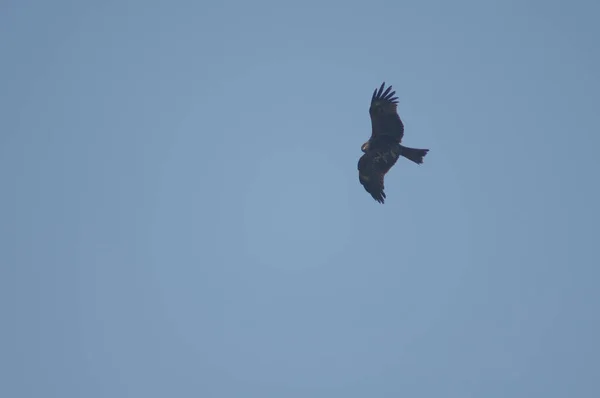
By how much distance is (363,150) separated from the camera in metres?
24.5

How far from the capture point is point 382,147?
2423cm

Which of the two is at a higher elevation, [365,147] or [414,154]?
[365,147]

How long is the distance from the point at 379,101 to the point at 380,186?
10.6 feet

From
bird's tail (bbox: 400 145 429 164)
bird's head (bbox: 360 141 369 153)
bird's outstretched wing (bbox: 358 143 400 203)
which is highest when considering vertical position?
bird's head (bbox: 360 141 369 153)

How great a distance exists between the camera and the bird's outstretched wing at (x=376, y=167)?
24.4 meters

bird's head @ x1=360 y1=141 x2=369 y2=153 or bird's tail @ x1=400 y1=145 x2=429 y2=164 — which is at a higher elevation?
bird's head @ x1=360 y1=141 x2=369 y2=153

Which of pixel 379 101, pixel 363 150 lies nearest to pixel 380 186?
pixel 363 150

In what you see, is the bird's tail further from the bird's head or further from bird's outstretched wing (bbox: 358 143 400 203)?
the bird's head

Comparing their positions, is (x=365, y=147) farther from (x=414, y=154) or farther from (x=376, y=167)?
(x=414, y=154)

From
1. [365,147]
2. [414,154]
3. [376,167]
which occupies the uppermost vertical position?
[365,147]

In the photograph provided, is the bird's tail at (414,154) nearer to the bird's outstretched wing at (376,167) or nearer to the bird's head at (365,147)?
the bird's outstretched wing at (376,167)

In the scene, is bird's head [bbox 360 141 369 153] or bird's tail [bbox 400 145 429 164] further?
bird's head [bbox 360 141 369 153]

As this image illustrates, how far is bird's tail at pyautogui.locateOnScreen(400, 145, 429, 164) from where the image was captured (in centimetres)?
2359

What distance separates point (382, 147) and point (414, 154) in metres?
1.14
